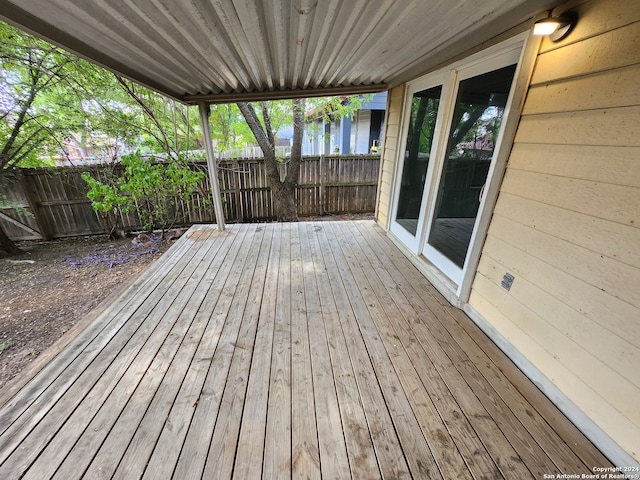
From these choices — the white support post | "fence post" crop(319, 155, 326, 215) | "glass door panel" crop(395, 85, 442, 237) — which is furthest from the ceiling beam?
"fence post" crop(319, 155, 326, 215)

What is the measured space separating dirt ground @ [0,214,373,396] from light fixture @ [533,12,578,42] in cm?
343

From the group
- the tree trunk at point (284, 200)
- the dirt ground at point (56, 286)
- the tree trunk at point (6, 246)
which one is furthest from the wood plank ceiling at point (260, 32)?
the tree trunk at point (6, 246)

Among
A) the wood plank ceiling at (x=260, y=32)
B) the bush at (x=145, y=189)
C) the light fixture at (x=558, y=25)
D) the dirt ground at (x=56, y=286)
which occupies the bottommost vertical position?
the dirt ground at (x=56, y=286)

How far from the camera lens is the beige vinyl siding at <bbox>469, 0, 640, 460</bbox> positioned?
1.04 metres

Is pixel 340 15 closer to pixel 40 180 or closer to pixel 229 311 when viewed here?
pixel 229 311

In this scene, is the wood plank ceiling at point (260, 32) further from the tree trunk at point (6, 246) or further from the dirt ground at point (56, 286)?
the tree trunk at point (6, 246)

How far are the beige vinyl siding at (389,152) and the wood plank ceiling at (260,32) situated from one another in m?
0.68

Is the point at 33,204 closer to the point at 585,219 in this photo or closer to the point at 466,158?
the point at 466,158

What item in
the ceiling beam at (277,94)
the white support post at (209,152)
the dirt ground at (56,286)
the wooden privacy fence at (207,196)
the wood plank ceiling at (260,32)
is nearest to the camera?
the wood plank ceiling at (260,32)

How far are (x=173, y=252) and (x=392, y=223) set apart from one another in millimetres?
2972

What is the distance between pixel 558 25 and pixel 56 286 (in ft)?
17.7

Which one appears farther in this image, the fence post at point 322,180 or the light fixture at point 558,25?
the fence post at point 322,180

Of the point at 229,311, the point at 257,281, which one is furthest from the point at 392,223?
the point at 229,311

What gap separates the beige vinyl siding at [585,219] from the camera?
1.04 meters
